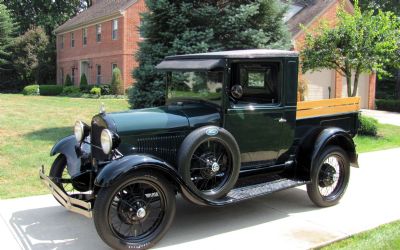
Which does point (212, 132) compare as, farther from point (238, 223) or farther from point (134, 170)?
point (238, 223)

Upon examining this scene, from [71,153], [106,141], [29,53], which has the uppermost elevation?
[29,53]

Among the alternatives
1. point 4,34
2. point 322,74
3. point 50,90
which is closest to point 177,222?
point 322,74

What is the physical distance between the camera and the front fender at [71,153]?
5143mm

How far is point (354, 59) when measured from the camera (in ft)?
41.4

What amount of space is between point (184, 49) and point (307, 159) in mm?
4754

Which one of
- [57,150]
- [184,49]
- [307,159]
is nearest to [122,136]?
[57,150]

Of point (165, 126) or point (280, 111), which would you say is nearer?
point (165, 126)

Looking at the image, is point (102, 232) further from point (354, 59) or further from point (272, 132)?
point (354, 59)

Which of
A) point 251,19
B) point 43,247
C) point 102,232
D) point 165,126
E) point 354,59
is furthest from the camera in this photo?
point 354,59

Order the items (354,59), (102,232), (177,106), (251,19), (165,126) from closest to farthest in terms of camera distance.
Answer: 1. (102,232)
2. (165,126)
3. (177,106)
4. (251,19)
5. (354,59)

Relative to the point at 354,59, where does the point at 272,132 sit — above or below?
below

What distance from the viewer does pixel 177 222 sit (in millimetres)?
5281

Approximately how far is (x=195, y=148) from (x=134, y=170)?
0.74 metres

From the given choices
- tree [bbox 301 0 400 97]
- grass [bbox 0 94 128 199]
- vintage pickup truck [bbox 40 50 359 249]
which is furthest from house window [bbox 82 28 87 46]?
vintage pickup truck [bbox 40 50 359 249]
